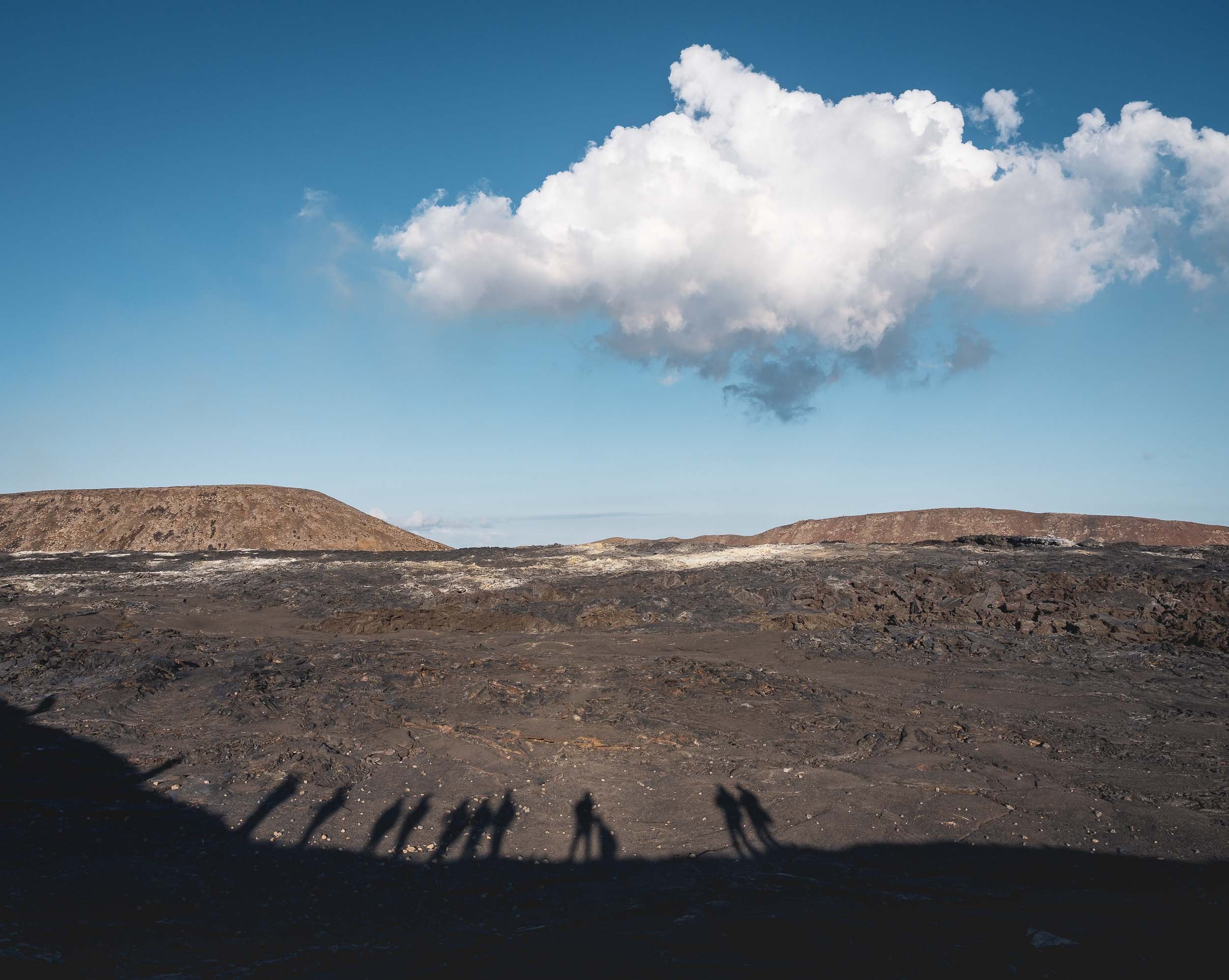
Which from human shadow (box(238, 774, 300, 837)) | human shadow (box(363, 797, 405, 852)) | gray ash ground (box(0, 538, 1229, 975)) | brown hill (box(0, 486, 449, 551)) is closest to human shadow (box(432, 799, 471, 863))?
gray ash ground (box(0, 538, 1229, 975))

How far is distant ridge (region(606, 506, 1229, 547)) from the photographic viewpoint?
129 feet

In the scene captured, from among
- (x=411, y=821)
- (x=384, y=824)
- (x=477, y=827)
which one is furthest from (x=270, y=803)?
(x=477, y=827)

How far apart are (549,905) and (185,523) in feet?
154

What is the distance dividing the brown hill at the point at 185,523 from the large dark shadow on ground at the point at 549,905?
120 ft

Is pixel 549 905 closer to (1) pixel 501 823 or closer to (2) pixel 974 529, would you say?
(1) pixel 501 823

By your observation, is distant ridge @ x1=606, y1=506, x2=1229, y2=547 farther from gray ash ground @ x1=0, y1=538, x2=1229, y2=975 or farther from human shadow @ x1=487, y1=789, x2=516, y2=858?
human shadow @ x1=487, y1=789, x2=516, y2=858

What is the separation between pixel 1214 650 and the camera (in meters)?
13.9

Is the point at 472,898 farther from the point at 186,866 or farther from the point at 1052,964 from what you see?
the point at 1052,964

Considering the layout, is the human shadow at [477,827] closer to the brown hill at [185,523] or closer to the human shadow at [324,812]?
the human shadow at [324,812]

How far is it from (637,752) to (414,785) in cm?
262

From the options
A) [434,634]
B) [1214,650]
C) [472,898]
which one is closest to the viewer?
[472,898]

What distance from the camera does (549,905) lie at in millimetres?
5887

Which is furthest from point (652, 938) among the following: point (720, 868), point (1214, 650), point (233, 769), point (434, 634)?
point (1214, 650)

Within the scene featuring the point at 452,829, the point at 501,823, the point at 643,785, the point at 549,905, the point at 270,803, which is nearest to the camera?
the point at 549,905
